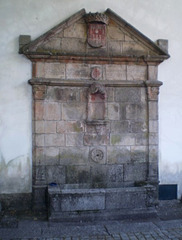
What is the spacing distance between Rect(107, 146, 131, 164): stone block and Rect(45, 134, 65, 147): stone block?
96 centimetres

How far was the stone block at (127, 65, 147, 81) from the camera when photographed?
5.36 meters

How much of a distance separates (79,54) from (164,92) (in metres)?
1.91

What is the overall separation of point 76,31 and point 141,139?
2528mm

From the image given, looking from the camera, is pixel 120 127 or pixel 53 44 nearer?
pixel 53 44

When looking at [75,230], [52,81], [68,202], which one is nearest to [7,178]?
[68,202]

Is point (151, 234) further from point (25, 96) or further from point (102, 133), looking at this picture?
point (25, 96)

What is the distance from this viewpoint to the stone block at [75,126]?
520 centimetres

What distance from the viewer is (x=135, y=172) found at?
5.38 meters

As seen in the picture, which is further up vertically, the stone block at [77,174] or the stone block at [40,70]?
the stone block at [40,70]

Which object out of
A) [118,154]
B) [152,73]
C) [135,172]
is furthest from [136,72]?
[135,172]

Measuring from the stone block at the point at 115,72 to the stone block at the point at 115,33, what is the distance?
22.3 inches

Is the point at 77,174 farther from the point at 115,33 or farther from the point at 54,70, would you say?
the point at 115,33

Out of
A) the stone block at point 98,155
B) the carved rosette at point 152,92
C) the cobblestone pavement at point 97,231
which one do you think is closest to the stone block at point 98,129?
the stone block at point 98,155

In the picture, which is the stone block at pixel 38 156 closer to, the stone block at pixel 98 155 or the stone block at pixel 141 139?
the stone block at pixel 98 155
